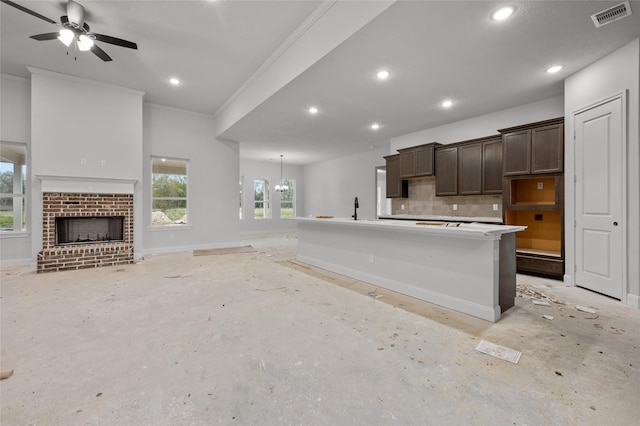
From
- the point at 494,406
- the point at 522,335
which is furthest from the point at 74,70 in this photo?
the point at 522,335

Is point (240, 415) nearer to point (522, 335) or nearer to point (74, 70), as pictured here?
point (522, 335)

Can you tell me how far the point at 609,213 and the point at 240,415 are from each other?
447 centimetres

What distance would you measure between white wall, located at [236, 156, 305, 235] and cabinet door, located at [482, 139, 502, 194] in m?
6.94

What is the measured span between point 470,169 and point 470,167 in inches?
1.6

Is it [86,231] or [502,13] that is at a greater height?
[502,13]

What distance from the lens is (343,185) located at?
9.82 meters

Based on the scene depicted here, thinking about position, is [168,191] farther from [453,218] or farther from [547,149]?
[547,149]

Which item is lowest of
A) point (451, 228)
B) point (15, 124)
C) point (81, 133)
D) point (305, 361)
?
point (305, 361)

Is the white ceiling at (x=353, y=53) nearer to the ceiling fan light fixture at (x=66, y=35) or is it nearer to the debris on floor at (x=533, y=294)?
the ceiling fan light fixture at (x=66, y=35)

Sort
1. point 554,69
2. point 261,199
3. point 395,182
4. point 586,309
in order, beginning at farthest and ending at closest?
point 261,199 → point 395,182 → point 554,69 → point 586,309

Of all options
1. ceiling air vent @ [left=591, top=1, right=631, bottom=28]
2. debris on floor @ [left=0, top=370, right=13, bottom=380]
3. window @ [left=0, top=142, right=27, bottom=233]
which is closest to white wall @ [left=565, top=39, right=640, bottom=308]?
ceiling air vent @ [left=591, top=1, right=631, bottom=28]

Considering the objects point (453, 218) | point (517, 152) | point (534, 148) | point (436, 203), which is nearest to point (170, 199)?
point (436, 203)

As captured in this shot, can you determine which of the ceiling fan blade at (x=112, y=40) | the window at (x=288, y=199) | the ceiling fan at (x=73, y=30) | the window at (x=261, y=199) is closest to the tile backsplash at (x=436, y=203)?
the window at (x=288, y=199)

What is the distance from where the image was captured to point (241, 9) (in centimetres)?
302
